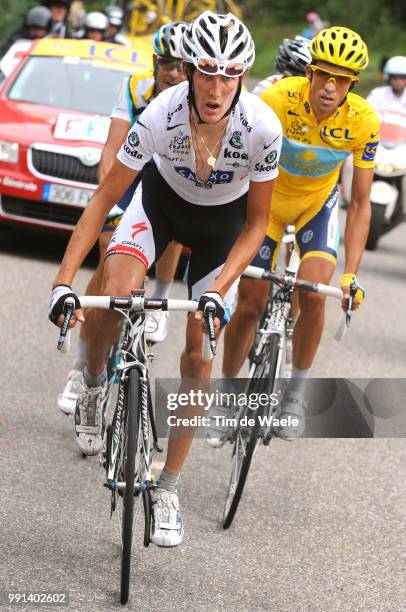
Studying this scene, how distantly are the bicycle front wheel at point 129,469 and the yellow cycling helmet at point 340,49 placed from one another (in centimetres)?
224

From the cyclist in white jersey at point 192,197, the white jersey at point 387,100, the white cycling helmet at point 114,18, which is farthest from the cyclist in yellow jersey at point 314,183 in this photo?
the white cycling helmet at point 114,18

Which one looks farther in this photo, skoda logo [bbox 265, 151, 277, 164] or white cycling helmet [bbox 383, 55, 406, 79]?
white cycling helmet [bbox 383, 55, 406, 79]

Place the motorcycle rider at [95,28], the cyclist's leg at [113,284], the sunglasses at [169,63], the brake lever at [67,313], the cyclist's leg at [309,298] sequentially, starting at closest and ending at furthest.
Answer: the brake lever at [67,313] → the cyclist's leg at [113,284] → the cyclist's leg at [309,298] → the sunglasses at [169,63] → the motorcycle rider at [95,28]

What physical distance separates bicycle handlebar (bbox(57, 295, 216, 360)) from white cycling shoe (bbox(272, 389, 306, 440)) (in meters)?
1.55

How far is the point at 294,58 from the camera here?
8.41m

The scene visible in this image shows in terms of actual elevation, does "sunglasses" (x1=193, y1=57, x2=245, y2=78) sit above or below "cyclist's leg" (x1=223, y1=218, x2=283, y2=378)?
above

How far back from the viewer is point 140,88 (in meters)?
7.57

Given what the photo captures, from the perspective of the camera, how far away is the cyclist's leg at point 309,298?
7.01 metres

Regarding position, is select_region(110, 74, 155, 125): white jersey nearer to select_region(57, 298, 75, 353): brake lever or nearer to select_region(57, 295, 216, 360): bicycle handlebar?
select_region(57, 295, 216, 360): bicycle handlebar

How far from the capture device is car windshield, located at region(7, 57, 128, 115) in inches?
507

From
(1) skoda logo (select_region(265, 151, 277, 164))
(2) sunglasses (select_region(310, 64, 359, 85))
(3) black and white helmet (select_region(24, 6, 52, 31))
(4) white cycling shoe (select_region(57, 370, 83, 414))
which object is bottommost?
(3) black and white helmet (select_region(24, 6, 52, 31))

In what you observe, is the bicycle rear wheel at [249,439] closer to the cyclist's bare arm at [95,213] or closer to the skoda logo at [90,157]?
the cyclist's bare arm at [95,213]
